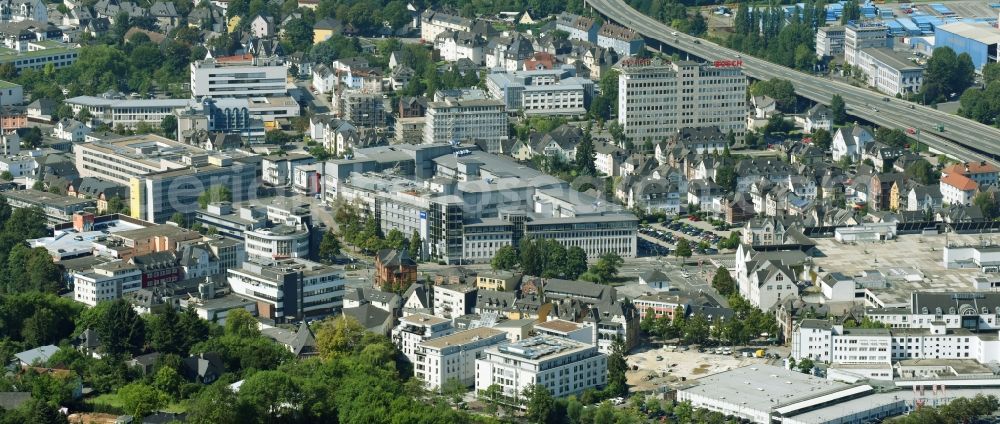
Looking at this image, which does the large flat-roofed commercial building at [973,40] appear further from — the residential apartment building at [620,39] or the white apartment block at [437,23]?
the white apartment block at [437,23]

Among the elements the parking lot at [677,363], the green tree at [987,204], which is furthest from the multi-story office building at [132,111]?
the parking lot at [677,363]

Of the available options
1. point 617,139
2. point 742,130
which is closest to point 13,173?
point 617,139

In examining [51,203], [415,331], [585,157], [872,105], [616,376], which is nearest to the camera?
[616,376]

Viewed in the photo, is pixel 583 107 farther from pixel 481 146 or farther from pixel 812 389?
pixel 812 389

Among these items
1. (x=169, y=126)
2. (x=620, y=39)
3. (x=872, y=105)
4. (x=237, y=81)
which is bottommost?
(x=169, y=126)

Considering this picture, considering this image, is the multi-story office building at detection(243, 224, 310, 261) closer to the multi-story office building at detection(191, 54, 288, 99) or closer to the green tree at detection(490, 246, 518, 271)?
the green tree at detection(490, 246, 518, 271)

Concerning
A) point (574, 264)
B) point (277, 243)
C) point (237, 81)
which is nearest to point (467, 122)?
point (237, 81)

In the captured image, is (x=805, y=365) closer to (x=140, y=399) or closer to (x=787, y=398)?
(x=787, y=398)
